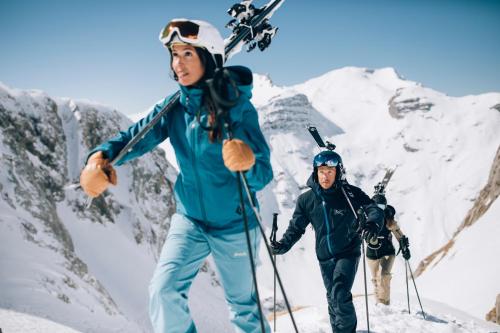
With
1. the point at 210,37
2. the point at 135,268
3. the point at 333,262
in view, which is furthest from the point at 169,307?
the point at 135,268

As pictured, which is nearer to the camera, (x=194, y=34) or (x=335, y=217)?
(x=194, y=34)

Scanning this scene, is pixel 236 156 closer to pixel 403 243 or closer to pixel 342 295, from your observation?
pixel 342 295

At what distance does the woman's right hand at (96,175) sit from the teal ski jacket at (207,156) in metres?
0.14

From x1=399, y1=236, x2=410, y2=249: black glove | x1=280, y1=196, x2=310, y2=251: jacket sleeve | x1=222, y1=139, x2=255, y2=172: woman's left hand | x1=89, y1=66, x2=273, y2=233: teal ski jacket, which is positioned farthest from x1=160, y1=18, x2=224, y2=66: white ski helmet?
x1=399, y1=236, x2=410, y2=249: black glove

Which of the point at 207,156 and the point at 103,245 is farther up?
the point at 207,156

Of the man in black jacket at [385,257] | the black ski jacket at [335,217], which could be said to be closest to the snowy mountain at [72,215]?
the black ski jacket at [335,217]

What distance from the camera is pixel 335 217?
589cm

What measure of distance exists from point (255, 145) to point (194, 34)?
A: 105 centimetres

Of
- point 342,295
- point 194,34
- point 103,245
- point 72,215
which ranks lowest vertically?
point 103,245

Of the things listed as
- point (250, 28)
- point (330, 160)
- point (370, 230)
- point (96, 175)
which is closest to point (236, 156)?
point (96, 175)

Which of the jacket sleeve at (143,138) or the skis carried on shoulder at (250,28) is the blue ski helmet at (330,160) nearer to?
the skis carried on shoulder at (250,28)

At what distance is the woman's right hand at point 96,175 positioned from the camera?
3.00 metres

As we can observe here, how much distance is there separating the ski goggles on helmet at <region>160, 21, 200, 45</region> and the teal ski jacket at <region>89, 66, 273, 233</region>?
401mm

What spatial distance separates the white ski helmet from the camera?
10.2 ft
